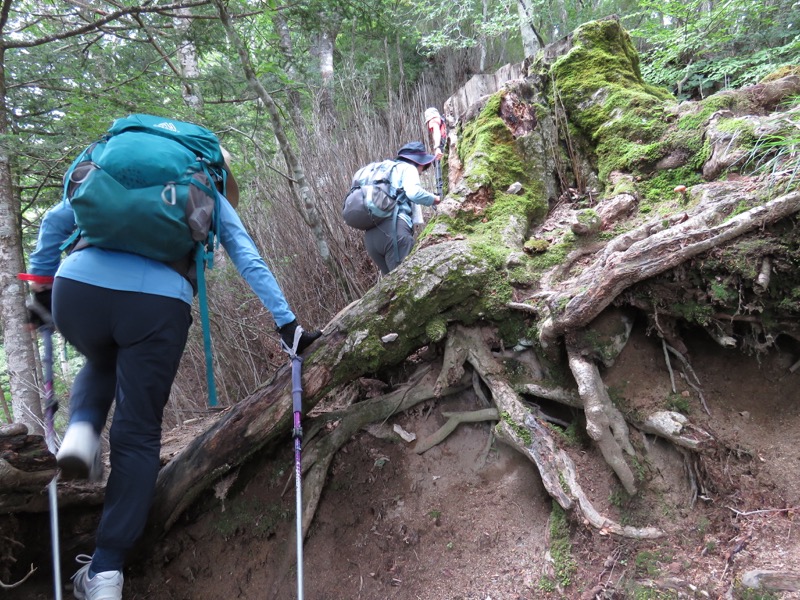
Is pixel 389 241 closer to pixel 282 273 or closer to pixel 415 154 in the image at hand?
pixel 415 154

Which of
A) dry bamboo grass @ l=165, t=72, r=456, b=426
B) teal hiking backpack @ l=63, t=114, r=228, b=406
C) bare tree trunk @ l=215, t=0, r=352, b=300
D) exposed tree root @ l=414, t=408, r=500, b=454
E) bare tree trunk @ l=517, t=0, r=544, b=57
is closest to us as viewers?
teal hiking backpack @ l=63, t=114, r=228, b=406

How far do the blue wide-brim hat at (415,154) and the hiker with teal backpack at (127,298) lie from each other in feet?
7.59

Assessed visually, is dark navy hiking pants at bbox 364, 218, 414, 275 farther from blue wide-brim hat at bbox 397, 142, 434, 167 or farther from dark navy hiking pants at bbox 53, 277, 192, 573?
dark navy hiking pants at bbox 53, 277, 192, 573

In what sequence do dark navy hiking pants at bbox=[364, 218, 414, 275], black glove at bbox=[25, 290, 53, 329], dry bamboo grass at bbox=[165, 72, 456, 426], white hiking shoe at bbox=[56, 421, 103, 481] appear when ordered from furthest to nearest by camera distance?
dry bamboo grass at bbox=[165, 72, 456, 426] → dark navy hiking pants at bbox=[364, 218, 414, 275] → black glove at bbox=[25, 290, 53, 329] → white hiking shoe at bbox=[56, 421, 103, 481]

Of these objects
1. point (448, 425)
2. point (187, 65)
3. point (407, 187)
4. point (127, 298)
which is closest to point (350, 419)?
point (448, 425)

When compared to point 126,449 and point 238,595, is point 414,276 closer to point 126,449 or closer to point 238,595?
point 126,449

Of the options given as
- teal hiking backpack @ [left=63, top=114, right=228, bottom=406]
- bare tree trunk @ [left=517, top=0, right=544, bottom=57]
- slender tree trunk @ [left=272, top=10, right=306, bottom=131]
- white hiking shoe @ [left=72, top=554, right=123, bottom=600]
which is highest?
bare tree trunk @ [left=517, top=0, right=544, bottom=57]

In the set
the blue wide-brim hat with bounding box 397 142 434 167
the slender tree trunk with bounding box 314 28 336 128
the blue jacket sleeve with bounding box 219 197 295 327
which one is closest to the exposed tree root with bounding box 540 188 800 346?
the blue jacket sleeve with bounding box 219 197 295 327

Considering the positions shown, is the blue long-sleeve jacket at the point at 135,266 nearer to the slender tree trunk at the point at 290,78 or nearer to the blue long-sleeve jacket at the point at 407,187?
the blue long-sleeve jacket at the point at 407,187

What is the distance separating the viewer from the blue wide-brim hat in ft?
13.0

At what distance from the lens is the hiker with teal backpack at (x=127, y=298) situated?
1.69 meters

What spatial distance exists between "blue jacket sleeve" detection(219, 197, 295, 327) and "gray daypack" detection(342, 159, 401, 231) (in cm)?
176

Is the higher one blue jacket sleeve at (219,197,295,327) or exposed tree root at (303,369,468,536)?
blue jacket sleeve at (219,197,295,327)

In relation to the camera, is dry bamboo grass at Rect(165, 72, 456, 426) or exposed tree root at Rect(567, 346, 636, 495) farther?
dry bamboo grass at Rect(165, 72, 456, 426)
